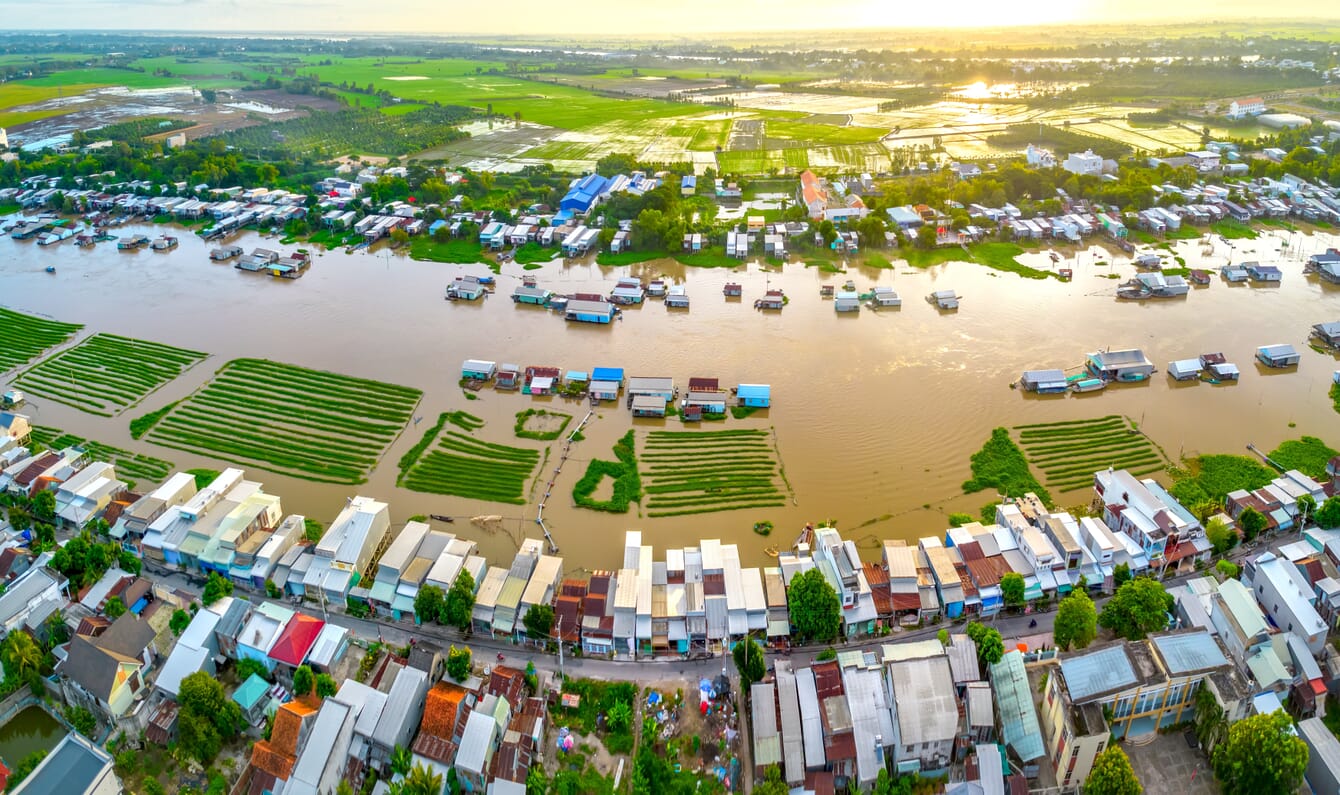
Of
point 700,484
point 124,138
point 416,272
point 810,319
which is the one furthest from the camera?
point 124,138

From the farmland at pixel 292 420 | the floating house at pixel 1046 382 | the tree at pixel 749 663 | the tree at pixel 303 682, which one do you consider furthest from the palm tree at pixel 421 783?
the floating house at pixel 1046 382

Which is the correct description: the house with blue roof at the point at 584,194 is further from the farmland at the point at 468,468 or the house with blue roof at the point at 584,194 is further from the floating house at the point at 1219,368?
the floating house at the point at 1219,368

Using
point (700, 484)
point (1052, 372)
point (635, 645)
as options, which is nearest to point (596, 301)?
point (700, 484)

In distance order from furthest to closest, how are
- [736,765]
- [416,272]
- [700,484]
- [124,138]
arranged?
1. [124,138]
2. [416,272]
3. [700,484]
4. [736,765]

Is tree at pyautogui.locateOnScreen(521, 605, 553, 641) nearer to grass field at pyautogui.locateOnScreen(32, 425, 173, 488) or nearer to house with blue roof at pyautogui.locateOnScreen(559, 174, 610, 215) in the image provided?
grass field at pyautogui.locateOnScreen(32, 425, 173, 488)

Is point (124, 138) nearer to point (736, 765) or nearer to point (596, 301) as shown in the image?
point (596, 301)

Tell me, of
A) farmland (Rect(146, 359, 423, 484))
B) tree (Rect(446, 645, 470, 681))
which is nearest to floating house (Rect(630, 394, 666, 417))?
farmland (Rect(146, 359, 423, 484))
